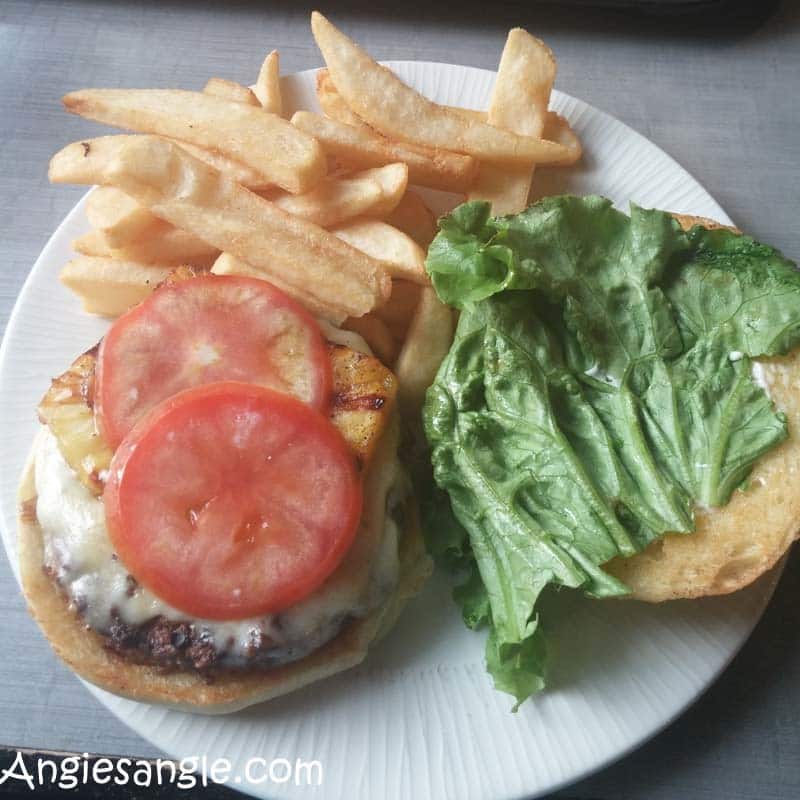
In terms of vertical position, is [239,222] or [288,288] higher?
[239,222]

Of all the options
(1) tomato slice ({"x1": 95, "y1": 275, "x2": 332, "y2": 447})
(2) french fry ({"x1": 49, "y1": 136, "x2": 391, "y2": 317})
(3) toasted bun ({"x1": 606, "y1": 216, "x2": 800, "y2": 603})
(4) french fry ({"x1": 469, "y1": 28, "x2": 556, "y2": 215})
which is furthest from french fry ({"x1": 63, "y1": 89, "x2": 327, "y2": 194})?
(3) toasted bun ({"x1": 606, "y1": 216, "x2": 800, "y2": 603})

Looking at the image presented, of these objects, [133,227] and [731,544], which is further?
[133,227]

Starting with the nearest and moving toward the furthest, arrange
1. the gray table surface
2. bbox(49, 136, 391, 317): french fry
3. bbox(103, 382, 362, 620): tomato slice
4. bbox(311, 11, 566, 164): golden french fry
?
bbox(103, 382, 362, 620): tomato slice < bbox(49, 136, 391, 317): french fry < bbox(311, 11, 566, 164): golden french fry < the gray table surface

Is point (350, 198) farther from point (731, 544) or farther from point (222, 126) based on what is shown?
point (731, 544)

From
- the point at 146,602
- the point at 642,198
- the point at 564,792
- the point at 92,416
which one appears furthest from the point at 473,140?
the point at 564,792

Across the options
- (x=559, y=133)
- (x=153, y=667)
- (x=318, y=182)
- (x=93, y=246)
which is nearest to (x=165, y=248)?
(x=93, y=246)

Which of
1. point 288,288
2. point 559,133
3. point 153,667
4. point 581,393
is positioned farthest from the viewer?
point 559,133

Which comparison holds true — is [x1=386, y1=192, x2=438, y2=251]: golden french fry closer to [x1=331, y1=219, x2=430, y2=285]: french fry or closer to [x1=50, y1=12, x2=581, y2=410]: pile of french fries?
[x1=50, y1=12, x2=581, y2=410]: pile of french fries
